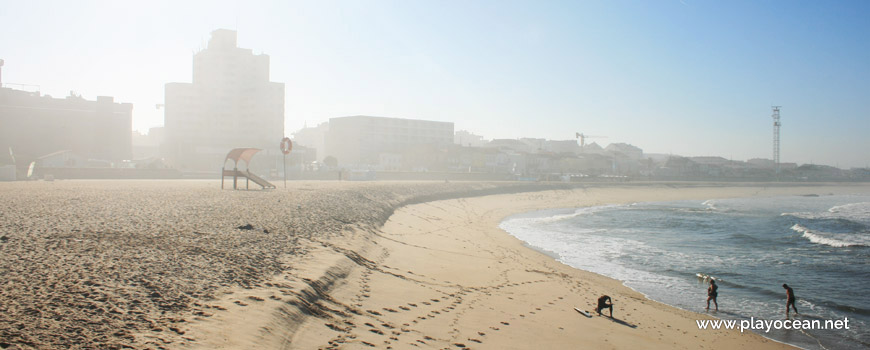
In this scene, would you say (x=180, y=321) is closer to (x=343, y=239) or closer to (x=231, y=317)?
(x=231, y=317)

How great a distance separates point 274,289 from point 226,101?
311 feet

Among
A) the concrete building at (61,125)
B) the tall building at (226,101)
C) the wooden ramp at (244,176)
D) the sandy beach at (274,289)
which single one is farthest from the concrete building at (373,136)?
the sandy beach at (274,289)

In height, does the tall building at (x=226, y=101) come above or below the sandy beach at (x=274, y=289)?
above

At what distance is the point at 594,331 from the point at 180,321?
583 centimetres

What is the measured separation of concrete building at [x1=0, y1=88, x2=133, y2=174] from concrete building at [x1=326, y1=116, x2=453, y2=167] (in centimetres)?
3996

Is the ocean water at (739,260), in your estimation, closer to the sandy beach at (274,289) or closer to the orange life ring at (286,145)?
the sandy beach at (274,289)

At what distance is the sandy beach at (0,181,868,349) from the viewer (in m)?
4.73

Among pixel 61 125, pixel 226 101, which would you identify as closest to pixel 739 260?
pixel 61 125

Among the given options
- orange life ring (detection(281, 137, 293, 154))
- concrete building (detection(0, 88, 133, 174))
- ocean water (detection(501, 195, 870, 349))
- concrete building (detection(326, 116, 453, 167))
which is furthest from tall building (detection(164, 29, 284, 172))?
ocean water (detection(501, 195, 870, 349))

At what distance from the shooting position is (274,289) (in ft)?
21.4

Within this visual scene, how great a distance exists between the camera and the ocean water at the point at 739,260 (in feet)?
33.4

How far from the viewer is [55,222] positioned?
373 inches

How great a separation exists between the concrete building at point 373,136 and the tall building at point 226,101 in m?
14.7

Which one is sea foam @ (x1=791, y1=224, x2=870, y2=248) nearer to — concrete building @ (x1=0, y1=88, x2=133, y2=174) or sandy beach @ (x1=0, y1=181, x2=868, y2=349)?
sandy beach @ (x1=0, y1=181, x2=868, y2=349)
